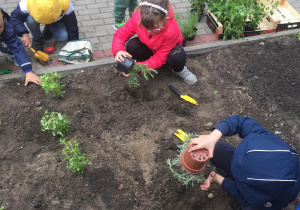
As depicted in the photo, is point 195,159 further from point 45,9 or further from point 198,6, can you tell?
point 198,6

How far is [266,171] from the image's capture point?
176cm

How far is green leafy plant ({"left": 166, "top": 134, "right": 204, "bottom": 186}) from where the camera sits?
92.0 inches

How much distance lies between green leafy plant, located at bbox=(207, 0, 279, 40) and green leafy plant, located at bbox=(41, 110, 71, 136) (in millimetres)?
2503

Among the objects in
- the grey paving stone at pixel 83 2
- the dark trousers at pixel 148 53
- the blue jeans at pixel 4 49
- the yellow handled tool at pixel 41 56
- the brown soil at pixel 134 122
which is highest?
the dark trousers at pixel 148 53

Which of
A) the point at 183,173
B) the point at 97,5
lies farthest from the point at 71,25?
the point at 183,173

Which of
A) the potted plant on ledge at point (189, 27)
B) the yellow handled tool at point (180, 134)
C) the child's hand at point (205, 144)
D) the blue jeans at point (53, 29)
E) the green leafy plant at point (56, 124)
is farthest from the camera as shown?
the potted plant on ledge at point (189, 27)

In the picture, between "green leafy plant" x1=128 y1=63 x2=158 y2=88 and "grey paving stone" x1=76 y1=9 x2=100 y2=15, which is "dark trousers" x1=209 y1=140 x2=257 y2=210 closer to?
"green leafy plant" x1=128 y1=63 x2=158 y2=88

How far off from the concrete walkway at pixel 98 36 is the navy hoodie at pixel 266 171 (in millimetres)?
2168

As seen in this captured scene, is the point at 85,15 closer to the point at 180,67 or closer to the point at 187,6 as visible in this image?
the point at 187,6

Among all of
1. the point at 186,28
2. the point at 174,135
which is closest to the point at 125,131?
the point at 174,135

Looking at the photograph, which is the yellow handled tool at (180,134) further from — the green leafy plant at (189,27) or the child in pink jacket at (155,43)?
the green leafy plant at (189,27)

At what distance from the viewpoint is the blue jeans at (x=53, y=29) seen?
3.67 metres

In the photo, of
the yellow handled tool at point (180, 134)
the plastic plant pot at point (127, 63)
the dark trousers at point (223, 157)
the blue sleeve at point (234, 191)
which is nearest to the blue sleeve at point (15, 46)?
the plastic plant pot at point (127, 63)

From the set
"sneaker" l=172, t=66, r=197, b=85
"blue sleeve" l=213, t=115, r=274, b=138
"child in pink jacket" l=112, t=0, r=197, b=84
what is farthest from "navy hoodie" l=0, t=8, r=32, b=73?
"blue sleeve" l=213, t=115, r=274, b=138
